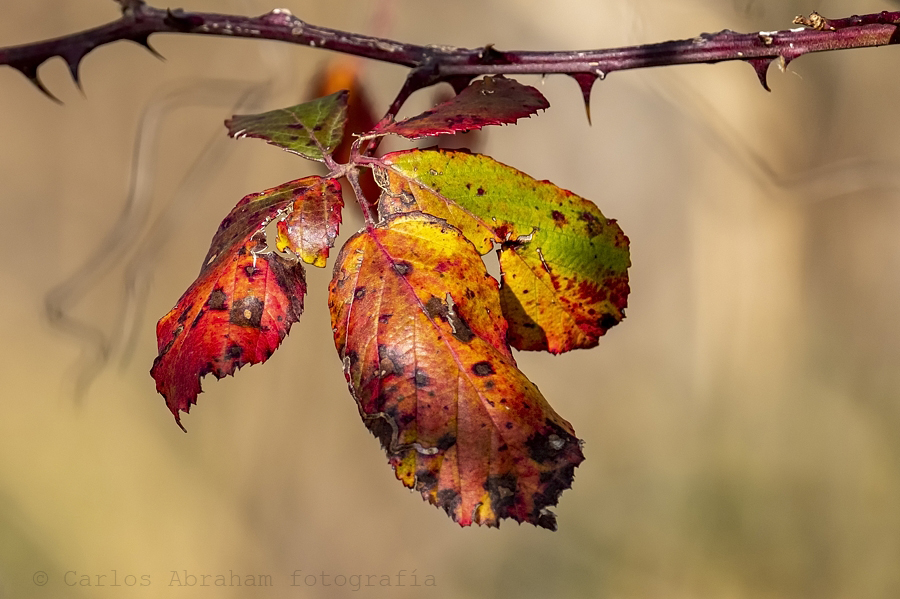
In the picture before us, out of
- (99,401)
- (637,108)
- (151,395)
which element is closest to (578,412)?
(637,108)

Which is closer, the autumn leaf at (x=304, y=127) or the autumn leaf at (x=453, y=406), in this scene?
the autumn leaf at (x=453, y=406)

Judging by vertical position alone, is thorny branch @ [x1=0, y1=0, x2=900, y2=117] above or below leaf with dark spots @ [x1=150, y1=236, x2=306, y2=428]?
above

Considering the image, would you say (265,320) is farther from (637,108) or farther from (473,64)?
(637,108)

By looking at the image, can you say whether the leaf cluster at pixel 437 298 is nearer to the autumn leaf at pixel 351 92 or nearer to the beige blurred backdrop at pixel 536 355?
the autumn leaf at pixel 351 92

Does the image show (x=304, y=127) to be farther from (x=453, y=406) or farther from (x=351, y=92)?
(x=351, y=92)

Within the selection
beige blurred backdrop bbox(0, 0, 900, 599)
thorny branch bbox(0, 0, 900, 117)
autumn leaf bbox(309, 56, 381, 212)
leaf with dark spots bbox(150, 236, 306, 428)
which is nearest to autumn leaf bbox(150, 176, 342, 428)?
leaf with dark spots bbox(150, 236, 306, 428)

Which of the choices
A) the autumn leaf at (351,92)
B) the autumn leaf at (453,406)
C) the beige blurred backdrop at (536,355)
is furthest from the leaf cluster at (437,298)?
the beige blurred backdrop at (536,355)

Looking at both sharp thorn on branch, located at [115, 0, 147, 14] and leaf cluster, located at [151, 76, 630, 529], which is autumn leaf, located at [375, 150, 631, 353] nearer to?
leaf cluster, located at [151, 76, 630, 529]
